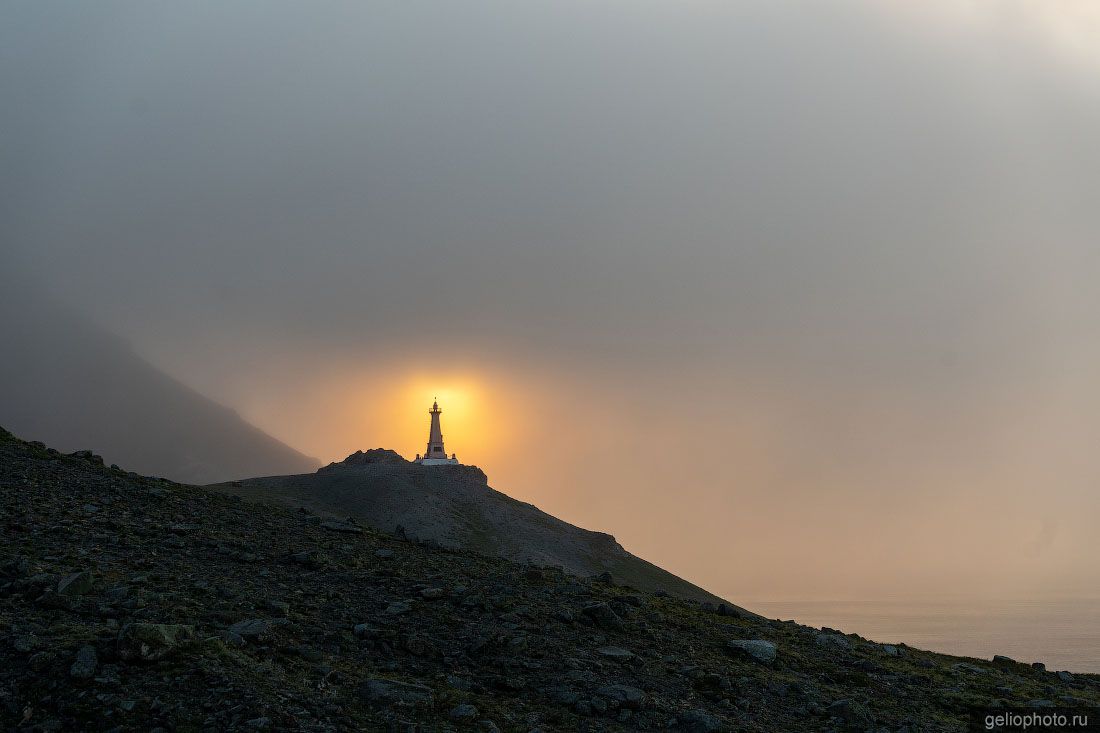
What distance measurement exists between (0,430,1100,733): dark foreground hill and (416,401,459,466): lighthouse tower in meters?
120

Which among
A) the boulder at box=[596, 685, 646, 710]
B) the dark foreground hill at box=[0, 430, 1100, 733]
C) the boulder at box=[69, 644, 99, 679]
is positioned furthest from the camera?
the boulder at box=[596, 685, 646, 710]

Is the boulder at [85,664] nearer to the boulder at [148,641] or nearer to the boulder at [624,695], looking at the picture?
the boulder at [148,641]

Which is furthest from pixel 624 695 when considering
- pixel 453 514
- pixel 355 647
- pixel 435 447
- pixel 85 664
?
pixel 435 447

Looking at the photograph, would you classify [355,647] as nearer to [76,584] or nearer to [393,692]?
[393,692]

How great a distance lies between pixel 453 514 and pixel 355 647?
95.2 metres

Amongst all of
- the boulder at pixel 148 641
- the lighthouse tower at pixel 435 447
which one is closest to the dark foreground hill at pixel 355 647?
the boulder at pixel 148 641

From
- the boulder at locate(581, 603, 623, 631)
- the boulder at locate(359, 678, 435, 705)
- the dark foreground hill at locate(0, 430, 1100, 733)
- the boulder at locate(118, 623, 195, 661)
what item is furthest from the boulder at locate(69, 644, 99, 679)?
the boulder at locate(581, 603, 623, 631)

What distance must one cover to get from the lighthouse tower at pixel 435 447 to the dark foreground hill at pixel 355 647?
120325mm

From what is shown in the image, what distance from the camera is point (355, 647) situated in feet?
75.2

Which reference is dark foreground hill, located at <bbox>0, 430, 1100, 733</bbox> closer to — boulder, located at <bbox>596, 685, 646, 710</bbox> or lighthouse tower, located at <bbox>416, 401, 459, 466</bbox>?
boulder, located at <bbox>596, 685, 646, 710</bbox>

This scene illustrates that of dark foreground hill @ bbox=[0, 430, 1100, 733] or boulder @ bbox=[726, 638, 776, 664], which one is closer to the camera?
dark foreground hill @ bbox=[0, 430, 1100, 733]

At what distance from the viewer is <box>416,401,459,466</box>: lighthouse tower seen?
15827 centimetres

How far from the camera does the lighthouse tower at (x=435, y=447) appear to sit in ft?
519

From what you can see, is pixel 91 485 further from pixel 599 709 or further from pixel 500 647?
pixel 599 709
